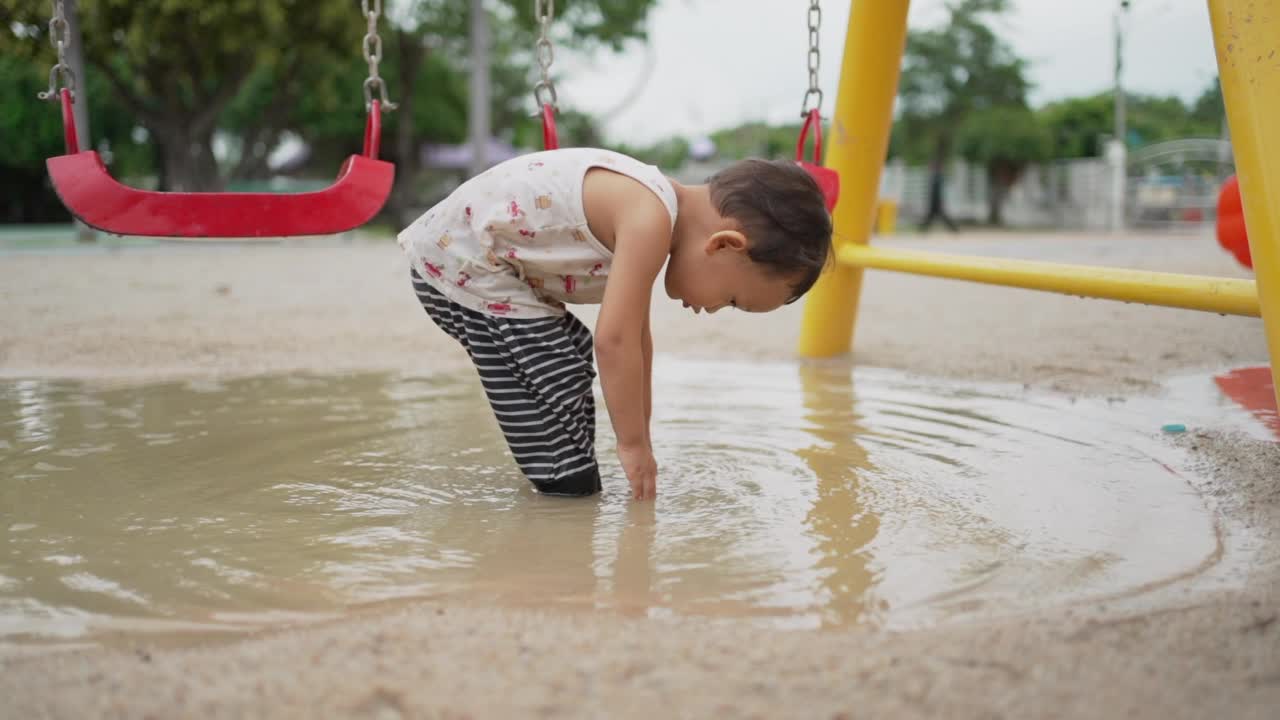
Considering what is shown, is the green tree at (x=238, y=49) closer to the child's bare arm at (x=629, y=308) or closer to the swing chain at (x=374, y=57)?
the swing chain at (x=374, y=57)

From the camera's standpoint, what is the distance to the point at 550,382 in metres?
2.38

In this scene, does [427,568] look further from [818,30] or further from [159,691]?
[818,30]

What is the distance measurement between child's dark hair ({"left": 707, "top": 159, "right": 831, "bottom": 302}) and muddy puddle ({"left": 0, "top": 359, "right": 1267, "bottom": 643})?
0.49m

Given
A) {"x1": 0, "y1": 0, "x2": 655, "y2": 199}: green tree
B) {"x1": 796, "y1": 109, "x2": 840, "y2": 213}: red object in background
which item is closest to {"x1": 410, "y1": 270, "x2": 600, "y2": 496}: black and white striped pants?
{"x1": 796, "y1": 109, "x2": 840, "y2": 213}: red object in background

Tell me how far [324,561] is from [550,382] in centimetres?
65

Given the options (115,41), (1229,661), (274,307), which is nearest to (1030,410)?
(1229,661)

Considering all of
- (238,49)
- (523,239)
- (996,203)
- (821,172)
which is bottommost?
(523,239)

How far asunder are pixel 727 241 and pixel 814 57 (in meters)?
1.37

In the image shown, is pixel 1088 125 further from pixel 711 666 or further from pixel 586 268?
pixel 711 666

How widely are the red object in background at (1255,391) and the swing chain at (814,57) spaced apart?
145 cm

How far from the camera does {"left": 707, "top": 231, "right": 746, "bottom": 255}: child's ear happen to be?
2100 millimetres

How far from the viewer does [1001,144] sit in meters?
24.1

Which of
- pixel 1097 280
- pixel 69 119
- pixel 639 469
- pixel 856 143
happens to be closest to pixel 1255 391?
pixel 1097 280

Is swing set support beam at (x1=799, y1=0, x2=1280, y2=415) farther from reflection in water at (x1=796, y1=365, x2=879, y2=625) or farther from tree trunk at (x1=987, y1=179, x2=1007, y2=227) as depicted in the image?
tree trunk at (x1=987, y1=179, x2=1007, y2=227)
